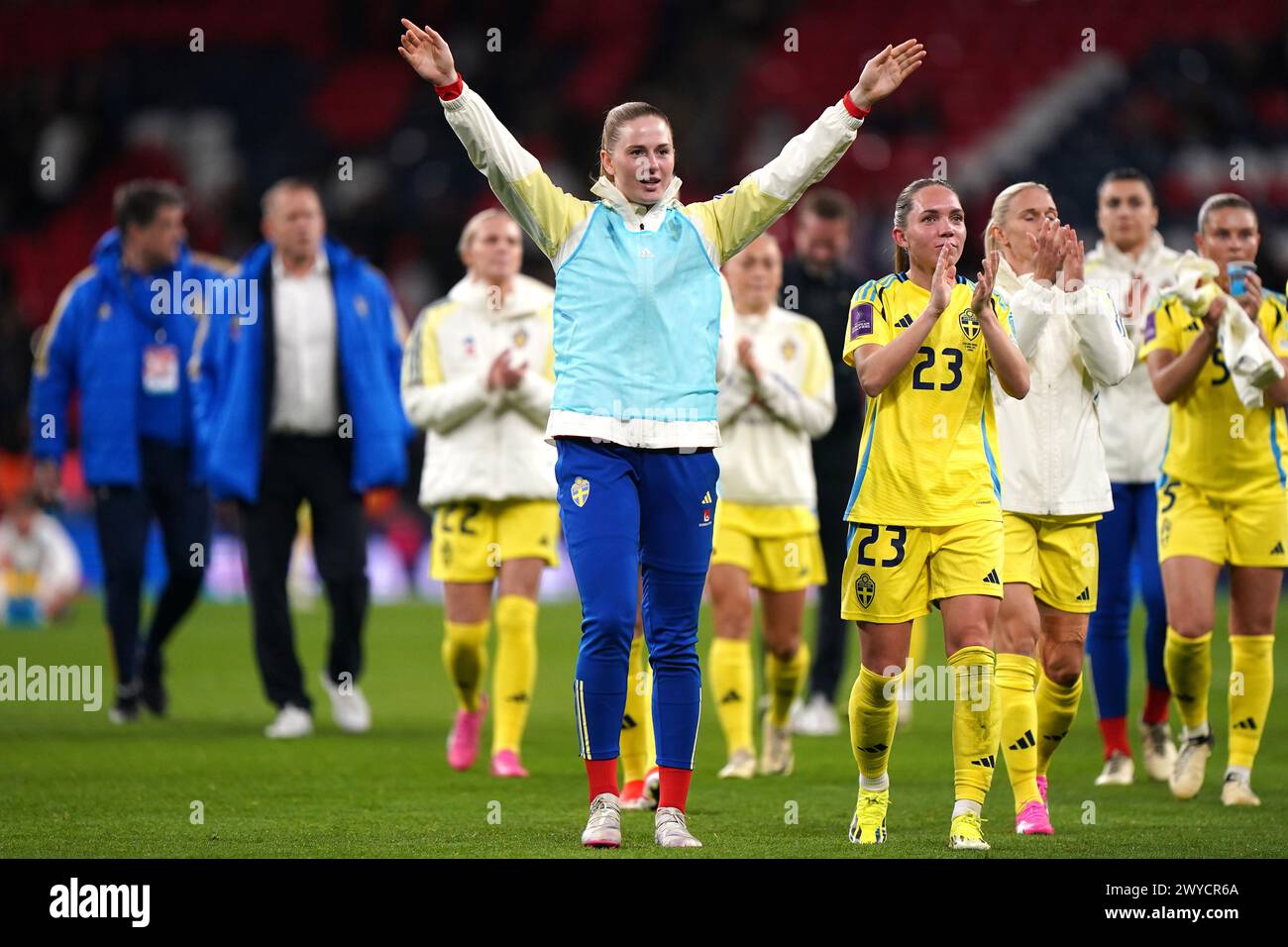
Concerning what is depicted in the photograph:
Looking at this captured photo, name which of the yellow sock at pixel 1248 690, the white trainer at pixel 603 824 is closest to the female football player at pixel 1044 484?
the yellow sock at pixel 1248 690

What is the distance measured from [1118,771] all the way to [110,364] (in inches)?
233

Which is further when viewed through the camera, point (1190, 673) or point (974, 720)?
point (1190, 673)

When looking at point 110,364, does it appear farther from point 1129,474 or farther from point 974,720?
point 974,720

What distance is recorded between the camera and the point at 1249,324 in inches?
289

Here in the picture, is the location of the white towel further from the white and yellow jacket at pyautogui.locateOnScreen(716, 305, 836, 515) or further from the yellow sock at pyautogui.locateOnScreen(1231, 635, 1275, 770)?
the white and yellow jacket at pyautogui.locateOnScreen(716, 305, 836, 515)

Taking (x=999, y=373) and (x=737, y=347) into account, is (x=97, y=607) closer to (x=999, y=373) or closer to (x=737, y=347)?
(x=737, y=347)

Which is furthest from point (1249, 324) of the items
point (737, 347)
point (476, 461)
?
point (476, 461)

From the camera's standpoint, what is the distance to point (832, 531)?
34.8 ft

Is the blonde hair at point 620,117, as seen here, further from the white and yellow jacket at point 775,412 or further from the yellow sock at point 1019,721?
the white and yellow jacket at point 775,412

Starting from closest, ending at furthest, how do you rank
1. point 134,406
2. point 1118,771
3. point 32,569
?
point 1118,771, point 134,406, point 32,569

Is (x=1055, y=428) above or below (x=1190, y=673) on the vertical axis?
above

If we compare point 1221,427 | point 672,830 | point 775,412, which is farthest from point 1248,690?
point 672,830
